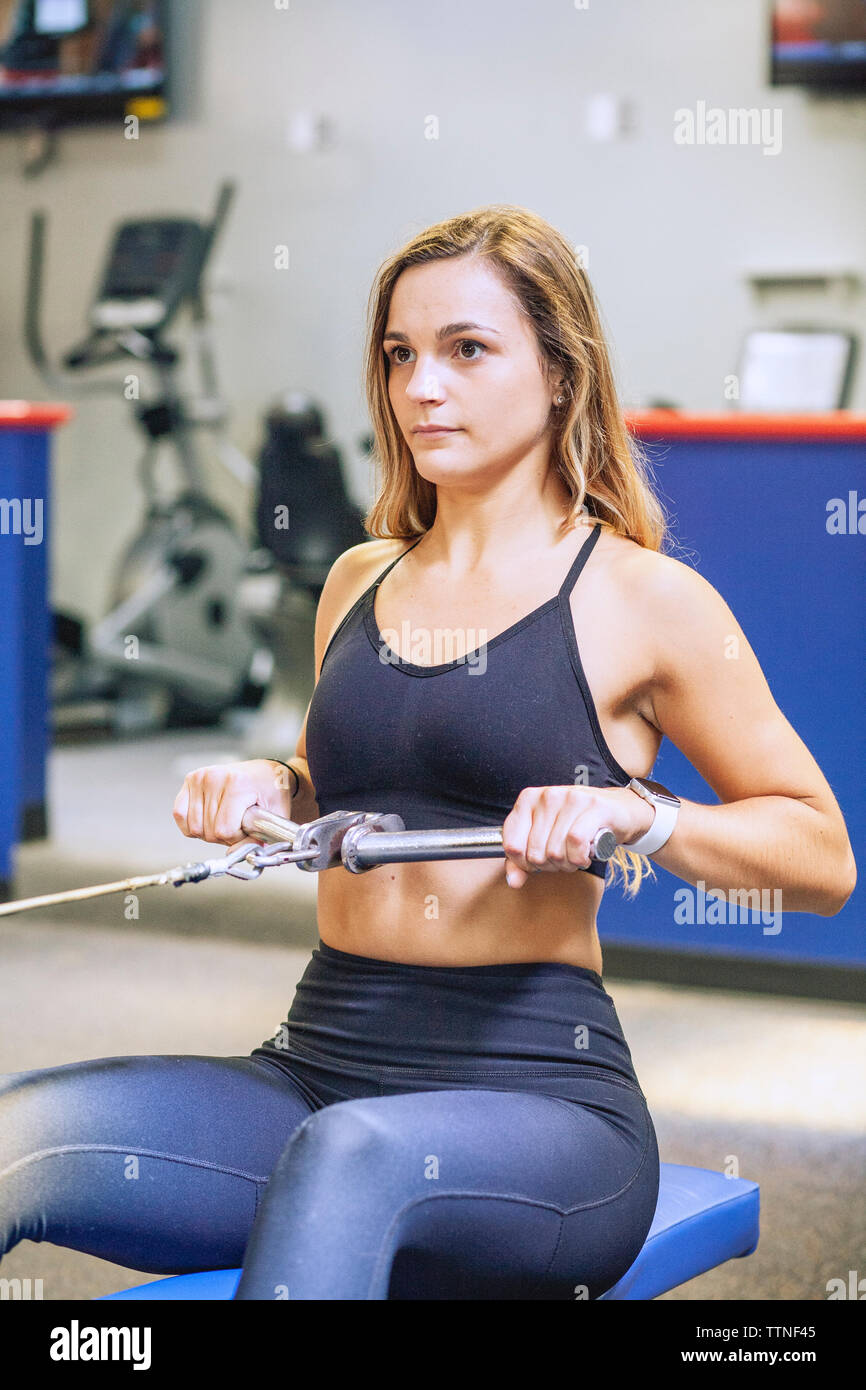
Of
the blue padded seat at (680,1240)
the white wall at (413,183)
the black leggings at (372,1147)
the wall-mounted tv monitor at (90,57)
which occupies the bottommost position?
the blue padded seat at (680,1240)

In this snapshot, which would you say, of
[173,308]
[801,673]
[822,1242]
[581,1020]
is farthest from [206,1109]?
[173,308]

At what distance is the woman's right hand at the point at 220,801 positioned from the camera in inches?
44.4

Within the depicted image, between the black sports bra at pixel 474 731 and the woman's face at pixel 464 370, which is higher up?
the woman's face at pixel 464 370

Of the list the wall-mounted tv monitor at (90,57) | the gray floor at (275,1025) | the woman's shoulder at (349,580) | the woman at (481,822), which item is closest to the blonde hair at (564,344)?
the woman at (481,822)

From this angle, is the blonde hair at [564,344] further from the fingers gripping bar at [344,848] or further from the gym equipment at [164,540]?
the gym equipment at [164,540]

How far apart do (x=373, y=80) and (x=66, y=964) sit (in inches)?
154

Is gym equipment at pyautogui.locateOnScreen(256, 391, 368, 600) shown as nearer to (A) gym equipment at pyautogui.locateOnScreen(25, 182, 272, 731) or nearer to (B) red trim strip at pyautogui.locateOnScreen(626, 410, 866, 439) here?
(A) gym equipment at pyautogui.locateOnScreen(25, 182, 272, 731)

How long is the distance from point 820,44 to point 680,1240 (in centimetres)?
470

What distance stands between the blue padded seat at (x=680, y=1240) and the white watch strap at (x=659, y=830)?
0.97 ft

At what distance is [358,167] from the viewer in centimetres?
573

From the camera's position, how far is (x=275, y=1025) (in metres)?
2.64

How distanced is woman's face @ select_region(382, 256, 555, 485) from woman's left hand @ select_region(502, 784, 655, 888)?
0.32 metres

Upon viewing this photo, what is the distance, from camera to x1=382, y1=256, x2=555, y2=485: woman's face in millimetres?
1149

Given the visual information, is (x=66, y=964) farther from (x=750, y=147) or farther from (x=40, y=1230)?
(x=750, y=147)
